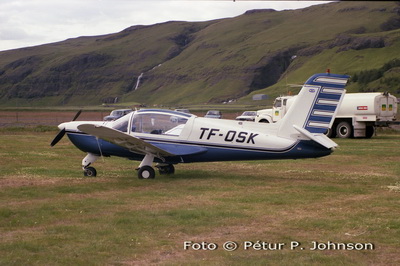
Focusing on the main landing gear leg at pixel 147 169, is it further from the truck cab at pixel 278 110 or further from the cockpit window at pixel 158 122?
the truck cab at pixel 278 110

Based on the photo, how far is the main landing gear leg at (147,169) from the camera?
16.1 m

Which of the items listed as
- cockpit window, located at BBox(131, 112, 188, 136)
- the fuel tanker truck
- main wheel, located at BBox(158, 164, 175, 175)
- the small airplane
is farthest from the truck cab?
cockpit window, located at BBox(131, 112, 188, 136)

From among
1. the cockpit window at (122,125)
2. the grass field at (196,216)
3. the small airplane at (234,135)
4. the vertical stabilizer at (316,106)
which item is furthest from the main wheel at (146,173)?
the vertical stabilizer at (316,106)

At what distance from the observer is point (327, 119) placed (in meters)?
15.7

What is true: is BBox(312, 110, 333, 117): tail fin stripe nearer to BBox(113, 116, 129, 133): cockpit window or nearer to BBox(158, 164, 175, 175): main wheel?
BBox(158, 164, 175, 175): main wheel

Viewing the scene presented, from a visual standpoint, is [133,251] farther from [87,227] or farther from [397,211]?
[397,211]

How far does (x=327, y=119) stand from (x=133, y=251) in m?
9.13

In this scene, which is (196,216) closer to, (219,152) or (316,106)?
(219,152)

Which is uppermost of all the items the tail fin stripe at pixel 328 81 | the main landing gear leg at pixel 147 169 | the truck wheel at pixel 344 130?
the tail fin stripe at pixel 328 81

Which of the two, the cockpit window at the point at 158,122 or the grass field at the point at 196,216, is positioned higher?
→ the cockpit window at the point at 158,122

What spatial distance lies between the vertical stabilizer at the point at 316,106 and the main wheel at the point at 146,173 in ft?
12.8

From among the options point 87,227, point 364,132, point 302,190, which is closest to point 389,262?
point 87,227

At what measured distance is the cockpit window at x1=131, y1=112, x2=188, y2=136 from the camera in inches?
643

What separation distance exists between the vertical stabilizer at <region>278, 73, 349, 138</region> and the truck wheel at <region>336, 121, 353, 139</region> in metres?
23.5
